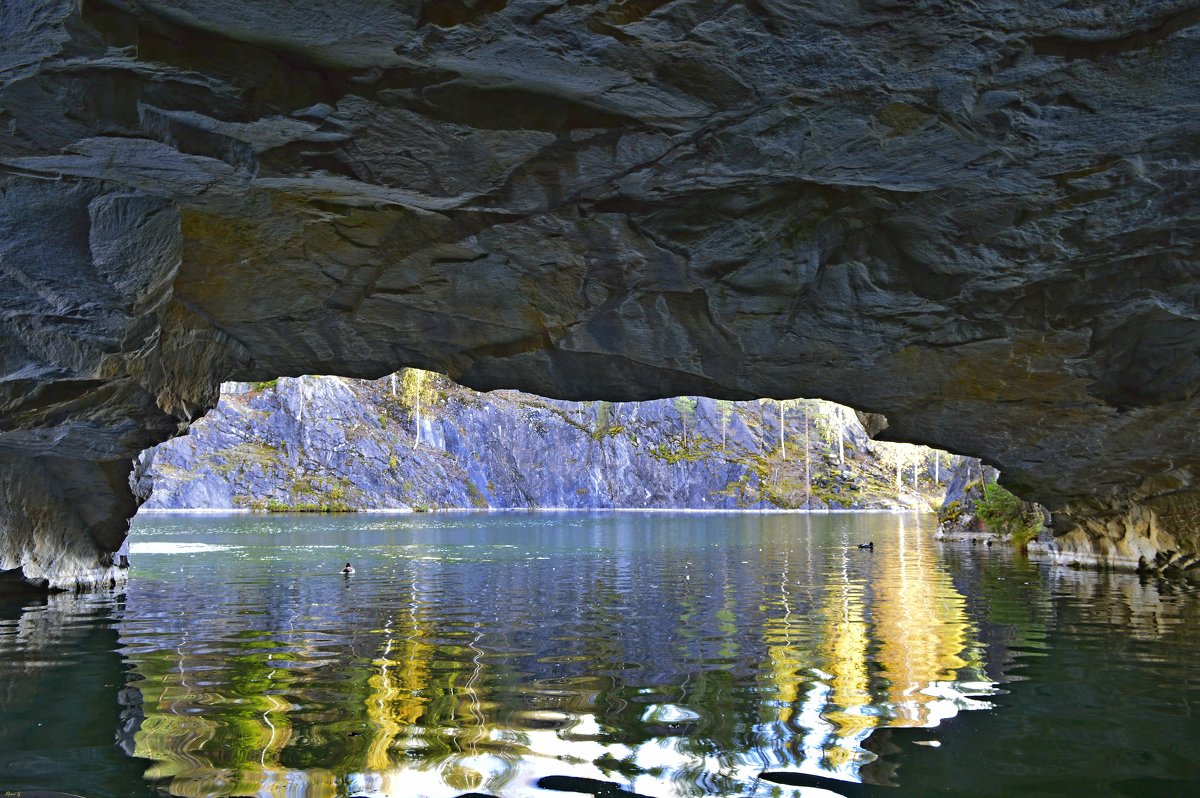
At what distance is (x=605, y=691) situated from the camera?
13.4 m

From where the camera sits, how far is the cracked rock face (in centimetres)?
893

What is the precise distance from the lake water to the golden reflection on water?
54 mm

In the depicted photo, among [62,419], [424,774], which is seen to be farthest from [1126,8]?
[62,419]

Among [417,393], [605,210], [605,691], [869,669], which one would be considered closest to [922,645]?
[869,669]

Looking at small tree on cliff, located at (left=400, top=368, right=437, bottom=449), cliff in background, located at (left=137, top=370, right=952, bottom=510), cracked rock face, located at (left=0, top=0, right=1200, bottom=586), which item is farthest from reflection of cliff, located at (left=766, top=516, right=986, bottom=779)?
cliff in background, located at (left=137, top=370, right=952, bottom=510)

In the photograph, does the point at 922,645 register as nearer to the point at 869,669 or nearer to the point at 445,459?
the point at 869,669

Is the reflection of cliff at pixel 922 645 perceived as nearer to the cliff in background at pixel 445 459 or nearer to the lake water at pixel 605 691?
the lake water at pixel 605 691

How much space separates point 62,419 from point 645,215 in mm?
13209

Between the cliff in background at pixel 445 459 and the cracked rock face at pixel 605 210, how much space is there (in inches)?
4549

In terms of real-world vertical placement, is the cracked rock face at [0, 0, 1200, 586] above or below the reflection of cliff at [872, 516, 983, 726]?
above

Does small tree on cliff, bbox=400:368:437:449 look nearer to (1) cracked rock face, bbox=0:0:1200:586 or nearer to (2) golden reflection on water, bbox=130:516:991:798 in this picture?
(1) cracked rock face, bbox=0:0:1200:586

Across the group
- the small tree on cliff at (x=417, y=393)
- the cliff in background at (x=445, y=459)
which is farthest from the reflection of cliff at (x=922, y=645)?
the cliff in background at (x=445, y=459)

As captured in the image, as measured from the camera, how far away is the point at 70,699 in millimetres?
13141

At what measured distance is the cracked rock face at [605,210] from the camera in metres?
8.93
